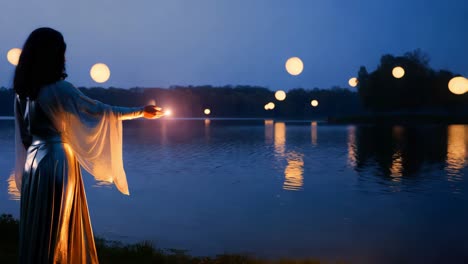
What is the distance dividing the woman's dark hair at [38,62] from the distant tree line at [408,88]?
2800 inches

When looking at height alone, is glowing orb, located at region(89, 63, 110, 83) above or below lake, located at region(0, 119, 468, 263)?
above

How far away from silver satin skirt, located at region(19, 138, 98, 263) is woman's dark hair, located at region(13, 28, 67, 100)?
44cm

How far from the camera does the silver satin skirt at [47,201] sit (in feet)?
11.7

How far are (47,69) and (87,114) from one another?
476mm

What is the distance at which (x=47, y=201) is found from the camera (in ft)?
11.7

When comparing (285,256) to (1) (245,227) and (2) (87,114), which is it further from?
(2) (87,114)

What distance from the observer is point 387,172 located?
18078 millimetres

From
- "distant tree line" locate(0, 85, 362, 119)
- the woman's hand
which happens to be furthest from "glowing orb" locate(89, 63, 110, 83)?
"distant tree line" locate(0, 85, 362, 119)

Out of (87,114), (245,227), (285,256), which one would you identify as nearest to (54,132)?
(87,114)

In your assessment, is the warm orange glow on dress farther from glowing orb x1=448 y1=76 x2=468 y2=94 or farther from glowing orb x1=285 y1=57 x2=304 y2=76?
glowing orb x1=448 y1=76 x2=468 y2=94

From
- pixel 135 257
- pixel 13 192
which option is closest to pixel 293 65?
pixel 135 257

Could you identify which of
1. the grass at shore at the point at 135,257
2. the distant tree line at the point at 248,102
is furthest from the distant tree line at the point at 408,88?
the grass at shore at the point at 135,257

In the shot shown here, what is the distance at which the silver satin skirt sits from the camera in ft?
11.7

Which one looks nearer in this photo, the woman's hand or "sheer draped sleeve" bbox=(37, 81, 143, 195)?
"sheer draped sleeve" bbox=(37, 81, 143, 195)
